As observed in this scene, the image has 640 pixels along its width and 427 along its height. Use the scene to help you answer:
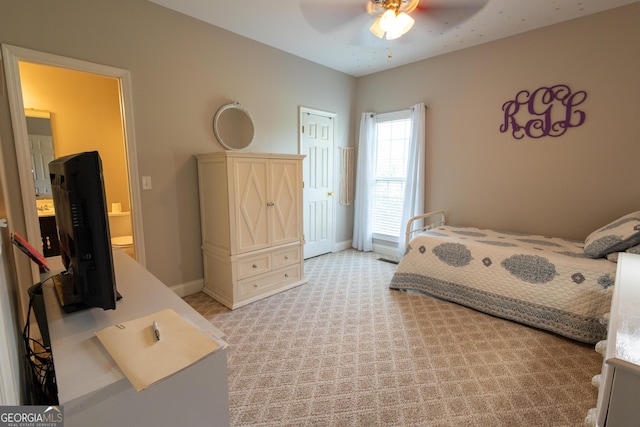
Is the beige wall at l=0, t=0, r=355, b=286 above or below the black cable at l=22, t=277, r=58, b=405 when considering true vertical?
above

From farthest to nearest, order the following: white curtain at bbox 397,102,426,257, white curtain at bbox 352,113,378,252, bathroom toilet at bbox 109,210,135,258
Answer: white curtain at bbox 352,113,378,252 → white curtain at bbox 397,102,426,257 → bathroom toilet at bbox 109,210,135,258

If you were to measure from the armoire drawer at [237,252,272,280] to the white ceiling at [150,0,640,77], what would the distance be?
2.23 m

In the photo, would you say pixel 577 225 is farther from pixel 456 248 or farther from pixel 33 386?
pixel 33 386

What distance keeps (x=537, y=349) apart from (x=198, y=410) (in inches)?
88.7

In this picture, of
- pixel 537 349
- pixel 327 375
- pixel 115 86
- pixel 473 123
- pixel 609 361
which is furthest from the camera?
pixel 115 86

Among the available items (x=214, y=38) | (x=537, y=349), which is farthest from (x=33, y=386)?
(x=214, y=38)

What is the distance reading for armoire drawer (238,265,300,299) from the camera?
274 centimetres

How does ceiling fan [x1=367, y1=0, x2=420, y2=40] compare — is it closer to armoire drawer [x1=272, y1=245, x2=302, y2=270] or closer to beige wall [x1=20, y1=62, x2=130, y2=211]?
armoire drawer [x1=272, y1=245, x2=302, y2=270]

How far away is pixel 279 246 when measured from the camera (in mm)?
2969

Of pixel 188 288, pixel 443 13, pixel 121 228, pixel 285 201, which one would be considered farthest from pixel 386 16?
pixel 121 228

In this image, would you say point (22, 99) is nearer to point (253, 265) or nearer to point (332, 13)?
point (253, 265)

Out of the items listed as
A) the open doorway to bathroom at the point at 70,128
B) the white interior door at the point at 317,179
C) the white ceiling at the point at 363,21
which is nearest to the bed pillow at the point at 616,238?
the white ceiling at the point at 363,21

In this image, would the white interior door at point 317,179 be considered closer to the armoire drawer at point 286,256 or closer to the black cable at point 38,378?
the armoire drawer at point 286,256

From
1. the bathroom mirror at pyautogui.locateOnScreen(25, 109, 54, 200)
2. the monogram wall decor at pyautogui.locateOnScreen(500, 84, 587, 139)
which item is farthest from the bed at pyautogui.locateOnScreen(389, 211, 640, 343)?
the bathroom mirror at pyautogui.locateOnScreen(25, 109, 54, 200)
